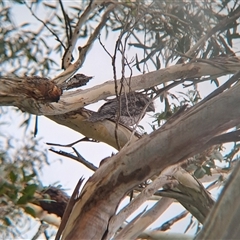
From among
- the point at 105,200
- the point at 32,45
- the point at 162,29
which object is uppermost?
the point at 162,29

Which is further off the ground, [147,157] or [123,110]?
[123,110]

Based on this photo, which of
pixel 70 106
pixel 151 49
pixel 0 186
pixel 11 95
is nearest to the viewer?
pixel 0 186

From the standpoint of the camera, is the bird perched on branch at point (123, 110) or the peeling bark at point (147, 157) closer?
the peeling bark at point (147, 157)

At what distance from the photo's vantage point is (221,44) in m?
2.10

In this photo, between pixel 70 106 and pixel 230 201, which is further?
pixel 70 106

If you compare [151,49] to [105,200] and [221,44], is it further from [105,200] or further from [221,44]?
[105,200]

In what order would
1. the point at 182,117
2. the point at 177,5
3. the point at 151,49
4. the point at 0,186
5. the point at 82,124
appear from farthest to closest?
the point at 151,49
the point at 177,5
the point at 82,124
the point at 0,186
the point at 182,117

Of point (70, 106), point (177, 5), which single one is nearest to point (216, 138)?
point (70, 106)

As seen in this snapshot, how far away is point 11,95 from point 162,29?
1.16 metres

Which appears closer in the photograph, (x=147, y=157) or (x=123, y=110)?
(x=147, y=157)

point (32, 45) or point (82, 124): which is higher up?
point (32, 45)

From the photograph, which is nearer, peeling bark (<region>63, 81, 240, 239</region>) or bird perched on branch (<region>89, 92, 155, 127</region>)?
peeling bark (<region>63, 81, 240, 239</region>)

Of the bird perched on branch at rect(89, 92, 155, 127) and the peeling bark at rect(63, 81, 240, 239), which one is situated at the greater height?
the bird perched on branch at rect(89, 92, 155, 127)

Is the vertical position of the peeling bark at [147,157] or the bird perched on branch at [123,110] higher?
the bird perched on branch at [123,110]
